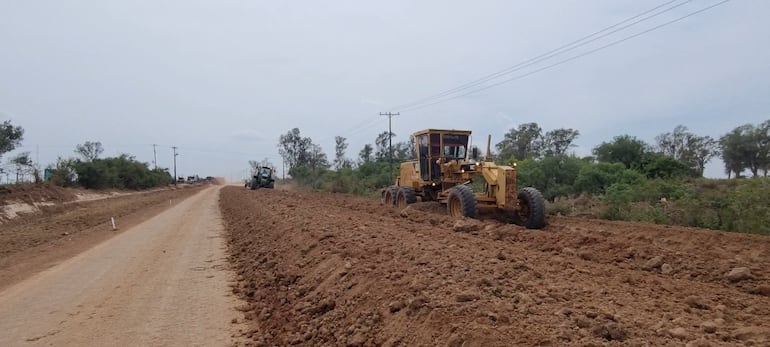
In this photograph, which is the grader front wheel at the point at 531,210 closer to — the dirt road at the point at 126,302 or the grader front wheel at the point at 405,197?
the grader front wheel at the point at 405,197

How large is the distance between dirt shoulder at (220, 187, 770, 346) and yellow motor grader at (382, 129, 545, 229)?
245 cm

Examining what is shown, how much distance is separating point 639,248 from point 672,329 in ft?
17.9

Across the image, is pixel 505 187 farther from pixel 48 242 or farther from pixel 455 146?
pixel 48 242

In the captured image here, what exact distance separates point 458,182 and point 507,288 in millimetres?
11147

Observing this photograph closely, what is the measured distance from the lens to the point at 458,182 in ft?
54.2

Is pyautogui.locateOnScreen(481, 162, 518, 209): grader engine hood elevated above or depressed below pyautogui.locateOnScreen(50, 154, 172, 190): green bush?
below

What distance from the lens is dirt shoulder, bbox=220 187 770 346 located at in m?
4.19

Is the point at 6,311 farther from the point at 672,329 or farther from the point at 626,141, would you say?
the point at 626,141

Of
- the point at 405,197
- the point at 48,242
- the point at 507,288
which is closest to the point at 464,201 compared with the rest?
the point at 405,197

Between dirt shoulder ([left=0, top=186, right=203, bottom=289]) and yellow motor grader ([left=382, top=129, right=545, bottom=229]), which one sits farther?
yellow motor grader ([left=382, top=129, right=545, bottom=229])

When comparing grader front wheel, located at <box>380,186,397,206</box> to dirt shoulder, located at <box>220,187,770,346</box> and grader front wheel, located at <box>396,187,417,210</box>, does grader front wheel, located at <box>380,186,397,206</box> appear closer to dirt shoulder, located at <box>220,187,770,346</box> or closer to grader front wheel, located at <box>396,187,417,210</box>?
grader front wheel, located at <box>396,187,417,210</box>

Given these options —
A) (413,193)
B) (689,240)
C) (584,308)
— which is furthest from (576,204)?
(584,308)

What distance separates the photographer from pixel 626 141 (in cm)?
3025

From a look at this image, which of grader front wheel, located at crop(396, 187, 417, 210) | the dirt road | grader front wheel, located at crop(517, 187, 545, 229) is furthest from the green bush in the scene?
grader front wheel, located at crop(517, 187, 545, 229)
